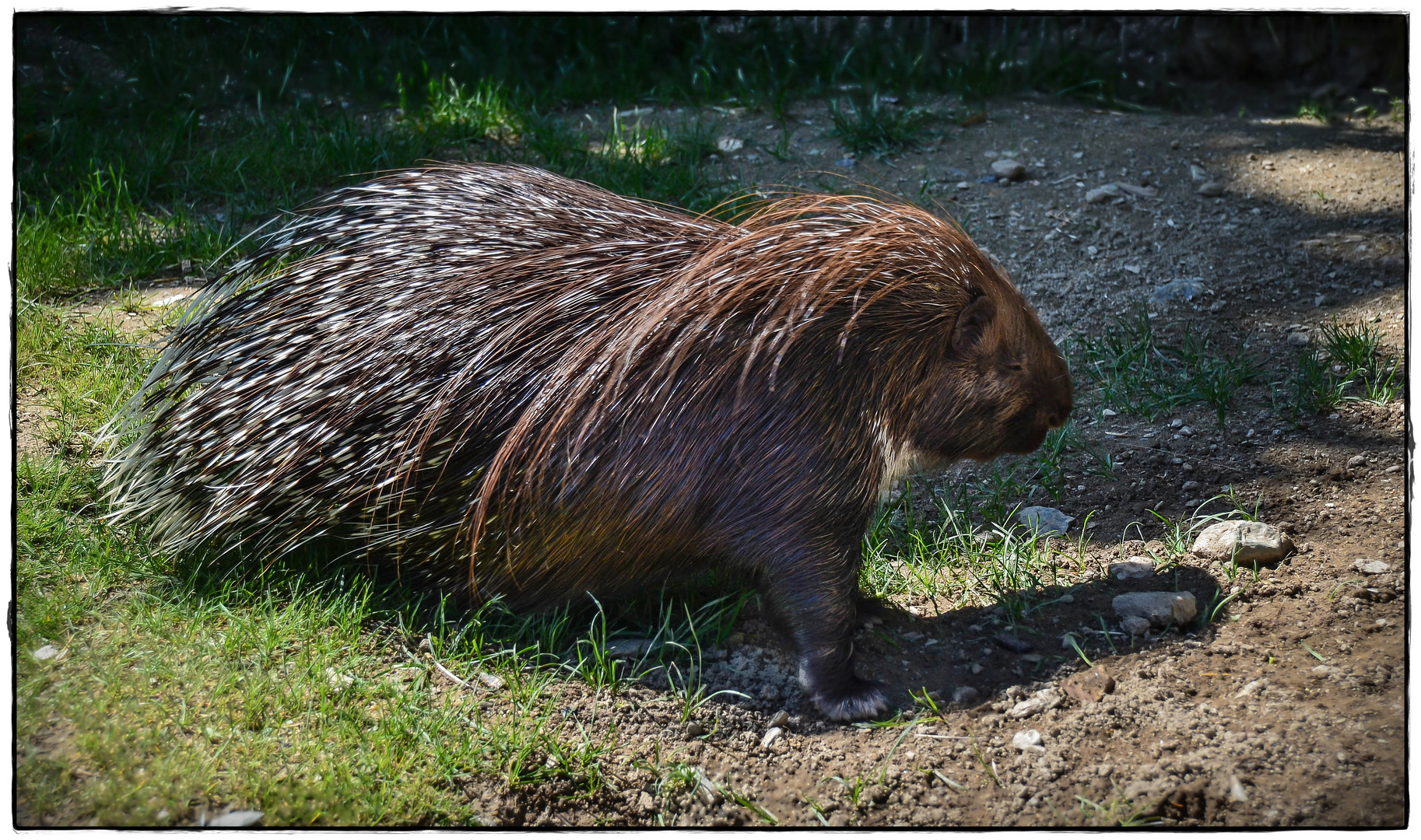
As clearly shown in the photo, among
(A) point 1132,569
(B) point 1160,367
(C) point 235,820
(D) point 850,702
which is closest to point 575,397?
(D) point 850,702

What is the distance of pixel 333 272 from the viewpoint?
2643 millimetres

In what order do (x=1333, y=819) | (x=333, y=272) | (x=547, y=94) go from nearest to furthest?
1. (x=1333, y=819)
2. (x=333, y=272)
3. (x=547, y=94)

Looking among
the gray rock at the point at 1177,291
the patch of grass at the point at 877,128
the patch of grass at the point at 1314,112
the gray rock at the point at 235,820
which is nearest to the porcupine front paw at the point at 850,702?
the gray rock at the point at 235,820

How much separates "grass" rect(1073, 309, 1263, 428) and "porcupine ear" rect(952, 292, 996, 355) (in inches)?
49.5

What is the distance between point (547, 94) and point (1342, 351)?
3.79m

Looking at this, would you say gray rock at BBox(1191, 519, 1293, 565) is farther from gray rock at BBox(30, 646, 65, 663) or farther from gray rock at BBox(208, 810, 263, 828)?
gray rock at BBox(30, 646, 65, 663)

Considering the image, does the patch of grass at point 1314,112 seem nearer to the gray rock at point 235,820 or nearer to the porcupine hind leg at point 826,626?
the porcupine hind leg at point 826,626

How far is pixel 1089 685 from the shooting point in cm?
248

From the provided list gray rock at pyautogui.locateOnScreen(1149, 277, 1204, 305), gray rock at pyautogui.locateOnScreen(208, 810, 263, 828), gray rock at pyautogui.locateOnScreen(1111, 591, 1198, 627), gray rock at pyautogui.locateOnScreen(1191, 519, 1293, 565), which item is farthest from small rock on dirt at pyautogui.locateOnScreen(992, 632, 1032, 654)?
gray rock at pyautogui.locateOnScreen(1149, 277, 1204, 305)

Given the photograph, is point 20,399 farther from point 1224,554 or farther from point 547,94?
point 1224,554

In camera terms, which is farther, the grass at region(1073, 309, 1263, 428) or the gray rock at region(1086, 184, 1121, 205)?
the gray rock at region(1086, 184, 1121, 205)

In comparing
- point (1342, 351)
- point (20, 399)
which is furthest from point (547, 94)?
point (1342, 351)

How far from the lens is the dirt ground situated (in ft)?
7.18

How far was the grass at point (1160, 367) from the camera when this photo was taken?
360 centimetres
